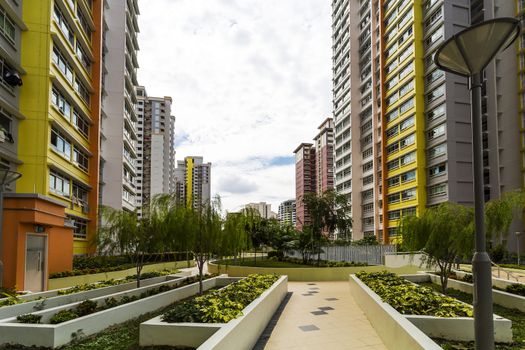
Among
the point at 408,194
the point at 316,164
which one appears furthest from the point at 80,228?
the point at 316,164

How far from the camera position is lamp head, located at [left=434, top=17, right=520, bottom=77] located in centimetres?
408

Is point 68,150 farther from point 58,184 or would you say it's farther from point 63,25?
point 63,25

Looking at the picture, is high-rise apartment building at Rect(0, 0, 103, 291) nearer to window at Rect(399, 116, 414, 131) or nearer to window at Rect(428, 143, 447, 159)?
window at Rect(428, 143, 447, 159)

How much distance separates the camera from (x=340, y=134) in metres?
76.5

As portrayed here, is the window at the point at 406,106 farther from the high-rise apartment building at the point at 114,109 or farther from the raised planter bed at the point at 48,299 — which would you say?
the raised planter bed at the point at 48,299

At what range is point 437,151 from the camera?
47750 millimetres

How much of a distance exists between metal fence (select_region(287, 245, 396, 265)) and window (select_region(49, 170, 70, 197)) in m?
18.2

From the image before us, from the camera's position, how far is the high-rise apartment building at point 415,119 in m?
46.2

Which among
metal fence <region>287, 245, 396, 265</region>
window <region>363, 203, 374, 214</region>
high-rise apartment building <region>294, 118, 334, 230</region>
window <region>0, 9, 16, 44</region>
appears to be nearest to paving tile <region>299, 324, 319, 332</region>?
metal fence <region>287, 245, 396, 265</region>

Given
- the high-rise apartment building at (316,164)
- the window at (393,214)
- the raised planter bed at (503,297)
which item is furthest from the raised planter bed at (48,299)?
the high-rise apartment building at (316,164)

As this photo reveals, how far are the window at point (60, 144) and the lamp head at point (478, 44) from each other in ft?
80.0

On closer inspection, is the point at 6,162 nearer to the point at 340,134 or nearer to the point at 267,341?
the point at 267,341

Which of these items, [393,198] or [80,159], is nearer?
[80,159]

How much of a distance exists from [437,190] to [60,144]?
39667 millimetres
